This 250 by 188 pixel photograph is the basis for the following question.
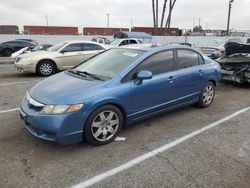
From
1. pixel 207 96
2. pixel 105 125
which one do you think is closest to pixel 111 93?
pixel 105 125

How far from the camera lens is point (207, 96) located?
236 inches

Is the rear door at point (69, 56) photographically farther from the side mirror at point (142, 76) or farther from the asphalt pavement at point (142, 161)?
the side mirror at point (142, 76)

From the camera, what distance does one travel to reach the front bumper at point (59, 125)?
351 centimetres

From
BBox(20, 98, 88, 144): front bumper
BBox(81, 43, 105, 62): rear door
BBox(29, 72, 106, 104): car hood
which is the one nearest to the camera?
BBox(20, 98, 88, 144): front bumper

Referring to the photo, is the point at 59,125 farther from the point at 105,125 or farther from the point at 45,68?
the point at 45,68

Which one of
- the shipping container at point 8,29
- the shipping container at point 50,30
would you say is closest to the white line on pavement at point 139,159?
the shipping container at point 50,30

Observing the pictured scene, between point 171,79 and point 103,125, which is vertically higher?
point 171,79

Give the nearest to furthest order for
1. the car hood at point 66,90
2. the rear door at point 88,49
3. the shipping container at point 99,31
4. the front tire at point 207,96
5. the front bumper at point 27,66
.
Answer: the car hood at point 66,90 < the front tire at point 207,96 < the front bumper at point 27,66 < the rear door at point 88,49 < the shipping container at point 99,31

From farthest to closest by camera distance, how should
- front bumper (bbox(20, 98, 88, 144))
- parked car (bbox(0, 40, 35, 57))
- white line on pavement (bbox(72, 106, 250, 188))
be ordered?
parked car (bbox(0, 40, 35, 57)) → front bumper (bbox(20, 98, 88, 144)) → white line on pavement (bbox(72, 106, 250, 188))

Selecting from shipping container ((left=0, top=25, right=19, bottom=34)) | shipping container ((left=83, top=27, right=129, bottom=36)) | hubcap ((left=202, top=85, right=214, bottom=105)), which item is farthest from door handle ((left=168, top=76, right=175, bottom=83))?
shipping container ((left=0, top=25, right=19, bottom=34))

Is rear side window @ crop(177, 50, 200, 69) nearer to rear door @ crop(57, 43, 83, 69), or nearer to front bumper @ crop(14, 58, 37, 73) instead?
rear door @ crop(57, 43, 83, 69)

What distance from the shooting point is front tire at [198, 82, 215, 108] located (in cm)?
582

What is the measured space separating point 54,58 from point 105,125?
7.23m

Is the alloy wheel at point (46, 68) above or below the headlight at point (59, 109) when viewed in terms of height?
below
